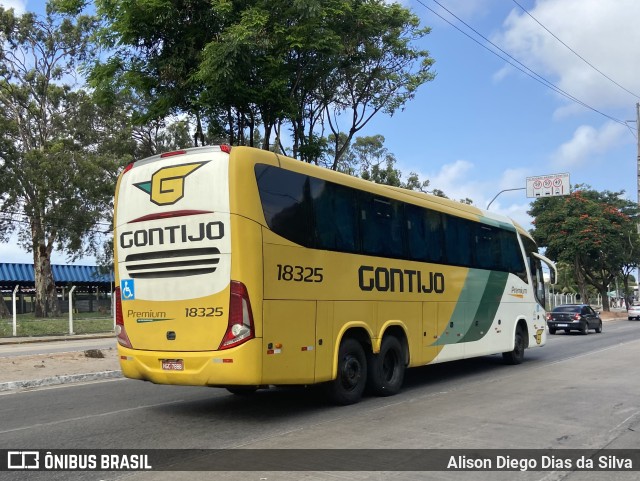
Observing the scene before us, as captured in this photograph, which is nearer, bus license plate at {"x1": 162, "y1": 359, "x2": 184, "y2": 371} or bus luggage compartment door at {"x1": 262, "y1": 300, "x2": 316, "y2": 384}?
bus luggage compartment door at {"x1": 262, "y1": 300, "x2": 316, "y2": 384}

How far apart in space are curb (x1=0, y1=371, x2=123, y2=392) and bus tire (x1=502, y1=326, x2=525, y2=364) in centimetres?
900

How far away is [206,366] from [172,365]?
0.59m

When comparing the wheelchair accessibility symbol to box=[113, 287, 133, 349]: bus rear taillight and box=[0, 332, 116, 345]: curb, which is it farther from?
box=[0, 332, 116, 345]: curb

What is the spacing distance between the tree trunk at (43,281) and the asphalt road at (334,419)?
100 feet

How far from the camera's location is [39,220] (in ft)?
122

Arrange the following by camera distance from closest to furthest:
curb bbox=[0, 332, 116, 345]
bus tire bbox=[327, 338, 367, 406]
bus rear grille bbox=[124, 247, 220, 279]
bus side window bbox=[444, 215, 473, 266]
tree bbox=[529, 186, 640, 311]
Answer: bus rear grille bbox=[124, 247, 220, 279] → bus tire bbox=[327, 338, 367, 406] → bus side window bbox=[444, 215, 473, 266] → curb bbox=[0, 332, 116, 345] → tree bbox=[529, 186, 640, 311]

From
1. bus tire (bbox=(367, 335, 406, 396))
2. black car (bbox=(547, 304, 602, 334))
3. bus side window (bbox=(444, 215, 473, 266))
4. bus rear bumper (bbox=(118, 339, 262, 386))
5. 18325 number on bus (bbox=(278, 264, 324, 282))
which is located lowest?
black car (bbox=(547, 304, 602, 334))

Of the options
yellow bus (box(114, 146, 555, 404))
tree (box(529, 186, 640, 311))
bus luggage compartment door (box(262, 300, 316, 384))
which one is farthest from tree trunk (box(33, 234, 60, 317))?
tree (box(529, 186, 640, 311))

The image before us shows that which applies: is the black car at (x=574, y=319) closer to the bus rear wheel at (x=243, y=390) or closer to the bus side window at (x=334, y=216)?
the bus rear wheel at (x=243, y=390)

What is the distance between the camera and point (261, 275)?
25.4ft

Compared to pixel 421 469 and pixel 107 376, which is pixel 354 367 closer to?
pixel 421 469

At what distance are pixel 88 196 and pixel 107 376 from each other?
83.9 ft

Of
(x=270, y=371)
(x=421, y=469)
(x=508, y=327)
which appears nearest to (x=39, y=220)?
(x=508, y=327)

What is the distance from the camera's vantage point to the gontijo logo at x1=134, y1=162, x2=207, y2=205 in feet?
26.8
